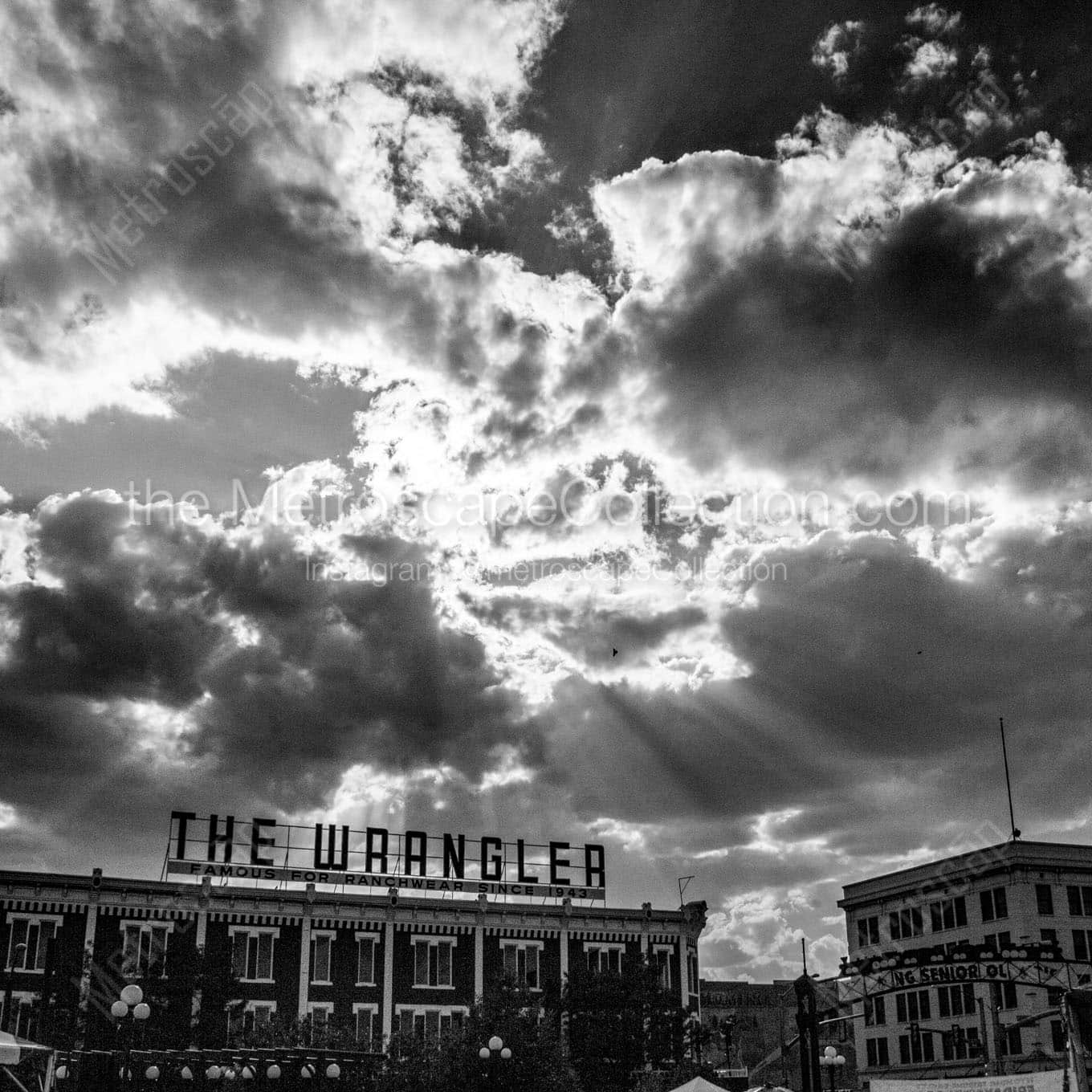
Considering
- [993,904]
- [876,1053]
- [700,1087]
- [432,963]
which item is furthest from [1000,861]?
[700,1087]

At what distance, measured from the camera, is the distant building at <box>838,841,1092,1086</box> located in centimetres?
7112

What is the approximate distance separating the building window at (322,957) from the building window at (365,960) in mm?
1269

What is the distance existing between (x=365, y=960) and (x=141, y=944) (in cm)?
1043

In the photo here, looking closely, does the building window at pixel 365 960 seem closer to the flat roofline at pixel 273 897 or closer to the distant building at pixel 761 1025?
the flat roofline at pixel 273 897

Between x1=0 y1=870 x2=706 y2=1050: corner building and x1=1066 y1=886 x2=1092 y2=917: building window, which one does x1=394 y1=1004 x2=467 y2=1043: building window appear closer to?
x1=0 y1=870 x2=706 y2=1050: corner building

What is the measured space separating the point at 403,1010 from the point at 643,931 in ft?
44.9

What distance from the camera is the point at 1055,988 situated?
3083 cm

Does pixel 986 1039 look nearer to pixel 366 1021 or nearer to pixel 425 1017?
pixel 425 1017

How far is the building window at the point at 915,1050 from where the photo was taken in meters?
78.8

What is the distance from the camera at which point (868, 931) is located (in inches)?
3511

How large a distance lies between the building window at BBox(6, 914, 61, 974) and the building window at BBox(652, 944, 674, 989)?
29600 mm

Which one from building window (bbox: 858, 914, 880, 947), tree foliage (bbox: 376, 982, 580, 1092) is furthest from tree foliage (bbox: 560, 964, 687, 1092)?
building window (bbox: 858, 914, 880, 947)

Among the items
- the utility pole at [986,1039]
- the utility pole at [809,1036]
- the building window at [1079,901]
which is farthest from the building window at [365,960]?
the building window at [1079,901]

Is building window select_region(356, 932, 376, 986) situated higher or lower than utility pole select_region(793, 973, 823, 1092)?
higher
